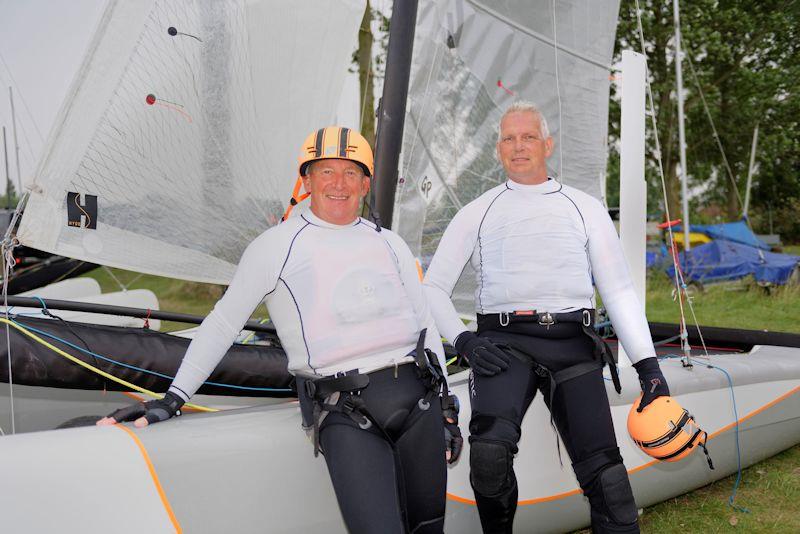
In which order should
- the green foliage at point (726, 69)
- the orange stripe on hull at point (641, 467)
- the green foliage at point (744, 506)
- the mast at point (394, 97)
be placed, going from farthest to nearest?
the green foliage at point (726, 69) < the mast at point (394, 97) < the green foliage at point (744, 506) < the orange stripe on hull at point (641, 467)

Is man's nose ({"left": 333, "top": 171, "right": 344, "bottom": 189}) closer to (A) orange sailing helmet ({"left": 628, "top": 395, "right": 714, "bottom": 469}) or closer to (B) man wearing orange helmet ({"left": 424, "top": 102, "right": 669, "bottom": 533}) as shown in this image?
(B) man wearing orange helmet ({"left": 424, "top": 102, "right": 669, "bottom": 533})

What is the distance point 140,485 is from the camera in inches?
77.3

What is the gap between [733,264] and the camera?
10906 mm

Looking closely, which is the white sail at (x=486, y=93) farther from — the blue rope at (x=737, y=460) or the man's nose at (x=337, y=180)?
the man's nose at (x=337, y=180)

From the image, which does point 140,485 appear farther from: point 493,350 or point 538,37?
point 538,37

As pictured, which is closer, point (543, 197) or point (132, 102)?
point (543, 197)

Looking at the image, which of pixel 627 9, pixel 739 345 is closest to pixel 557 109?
pixel 739 345

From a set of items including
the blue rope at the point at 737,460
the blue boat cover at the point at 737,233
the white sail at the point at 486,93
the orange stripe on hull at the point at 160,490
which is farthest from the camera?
the blue boat cover at the point at 737,233

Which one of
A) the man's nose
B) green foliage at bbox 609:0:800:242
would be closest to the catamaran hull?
the man's nose

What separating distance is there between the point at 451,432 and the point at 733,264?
10143 millimetres

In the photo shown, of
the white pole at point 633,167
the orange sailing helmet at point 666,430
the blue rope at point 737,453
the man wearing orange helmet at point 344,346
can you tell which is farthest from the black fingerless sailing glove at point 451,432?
the blue rope at point 737,453

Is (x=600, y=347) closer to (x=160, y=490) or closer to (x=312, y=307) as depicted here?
(x=312, y=307)

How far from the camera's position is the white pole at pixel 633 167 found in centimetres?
311

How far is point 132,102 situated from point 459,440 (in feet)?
7.15
